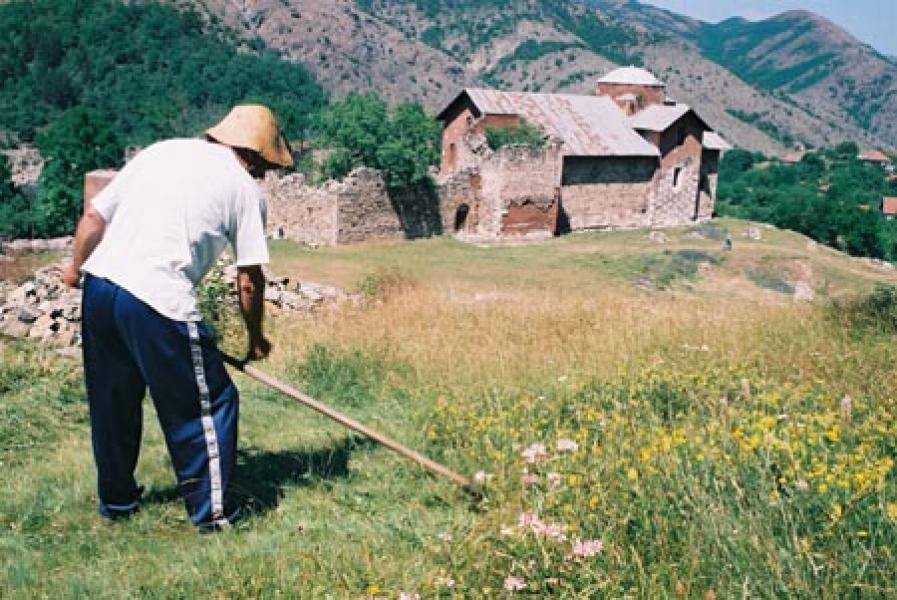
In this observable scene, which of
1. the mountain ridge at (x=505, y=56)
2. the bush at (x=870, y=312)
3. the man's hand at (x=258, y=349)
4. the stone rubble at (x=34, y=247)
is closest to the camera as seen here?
the man's hand at (x=258, y=349)

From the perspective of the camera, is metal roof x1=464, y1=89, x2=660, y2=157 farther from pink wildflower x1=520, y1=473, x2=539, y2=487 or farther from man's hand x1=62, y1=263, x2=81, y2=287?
pink wildflower x1=520, y1=473, x2=539, y2=487

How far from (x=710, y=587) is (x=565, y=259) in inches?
924

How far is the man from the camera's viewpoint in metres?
3.55

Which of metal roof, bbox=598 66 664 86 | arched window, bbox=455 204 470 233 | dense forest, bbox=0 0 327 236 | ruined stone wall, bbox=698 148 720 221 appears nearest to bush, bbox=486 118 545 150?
arched window, bbox=455 204 470 233

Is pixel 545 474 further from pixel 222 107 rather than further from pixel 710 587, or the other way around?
pixel 222 107

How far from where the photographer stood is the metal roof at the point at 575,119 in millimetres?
31312

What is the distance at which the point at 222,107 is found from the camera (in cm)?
7231

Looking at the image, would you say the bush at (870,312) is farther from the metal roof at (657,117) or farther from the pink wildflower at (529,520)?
the metal roof at (657,117)

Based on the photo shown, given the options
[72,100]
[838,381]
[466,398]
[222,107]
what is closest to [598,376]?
[466,398]

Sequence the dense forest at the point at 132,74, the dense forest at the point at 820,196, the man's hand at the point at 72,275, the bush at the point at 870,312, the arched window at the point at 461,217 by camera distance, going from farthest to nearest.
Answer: the dense forest at the point at 132,74
the dense forest at the point at 820,196
the arched window at the point at 461,217
the bush at the point at 870,312
the man's hand at the point at 72,275

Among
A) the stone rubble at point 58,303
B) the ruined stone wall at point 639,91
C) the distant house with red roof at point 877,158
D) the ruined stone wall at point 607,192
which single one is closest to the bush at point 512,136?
the ruined stone wall at point 607,192

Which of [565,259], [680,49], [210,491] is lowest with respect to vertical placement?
[565,259]

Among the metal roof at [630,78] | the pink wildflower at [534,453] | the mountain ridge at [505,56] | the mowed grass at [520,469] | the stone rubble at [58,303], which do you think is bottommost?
the stone rubble at [58,303]

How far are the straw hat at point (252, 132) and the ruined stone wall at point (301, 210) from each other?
69.1 ft
